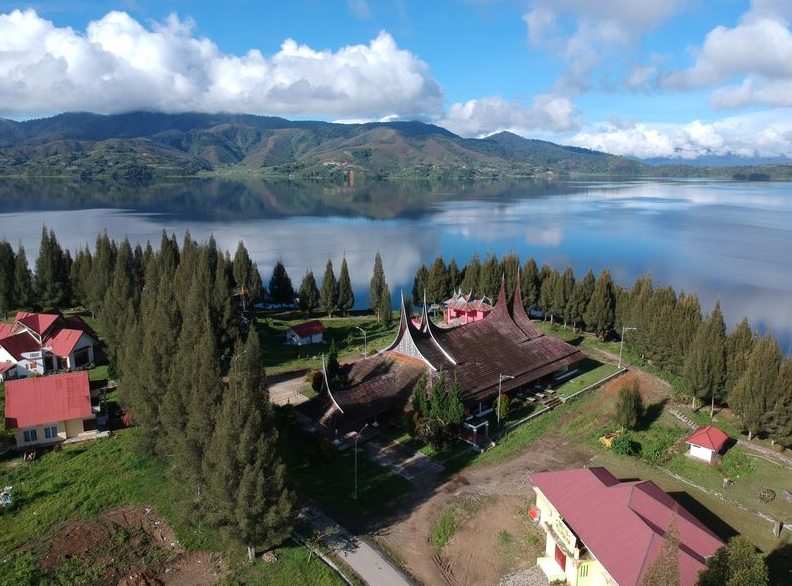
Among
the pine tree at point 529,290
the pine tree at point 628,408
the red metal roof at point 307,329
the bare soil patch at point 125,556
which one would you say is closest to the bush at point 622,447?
the pine tree at point 628,408

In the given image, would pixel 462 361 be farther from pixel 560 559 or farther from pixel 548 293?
pixel 548 293

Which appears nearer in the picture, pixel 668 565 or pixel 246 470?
pixel 668 565

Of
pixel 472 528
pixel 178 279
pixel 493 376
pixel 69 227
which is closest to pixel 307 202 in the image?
pixel 69 227

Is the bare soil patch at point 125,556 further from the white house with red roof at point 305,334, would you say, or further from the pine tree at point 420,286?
the pine tree at point 420,286

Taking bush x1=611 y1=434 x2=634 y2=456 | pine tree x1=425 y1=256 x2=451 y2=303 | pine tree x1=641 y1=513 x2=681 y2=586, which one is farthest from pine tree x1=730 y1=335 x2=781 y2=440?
pine tree x1=425 y1=256 x2=451 y2=303

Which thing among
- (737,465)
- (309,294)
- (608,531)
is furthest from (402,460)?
(309,294)

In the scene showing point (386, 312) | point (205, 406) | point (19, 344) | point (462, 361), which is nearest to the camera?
point (205, 406)

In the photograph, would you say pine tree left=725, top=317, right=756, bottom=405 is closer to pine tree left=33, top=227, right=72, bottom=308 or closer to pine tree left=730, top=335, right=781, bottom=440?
pine tree left=730, top=335, right=781, bottom=440

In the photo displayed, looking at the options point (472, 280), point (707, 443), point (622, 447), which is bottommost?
point (622, 447)
